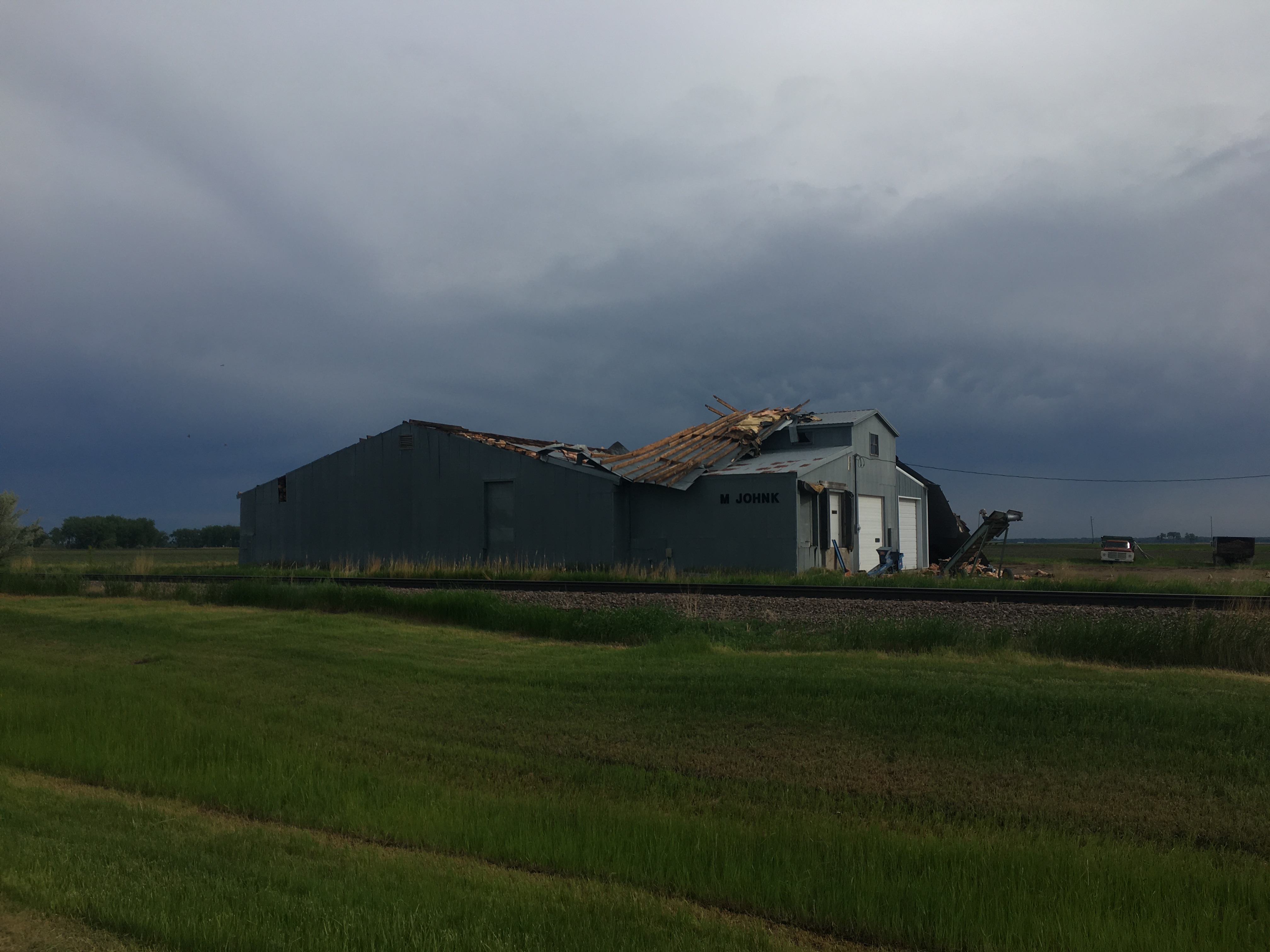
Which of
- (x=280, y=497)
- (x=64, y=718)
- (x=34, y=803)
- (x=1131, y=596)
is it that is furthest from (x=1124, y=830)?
(x=280, y=497)

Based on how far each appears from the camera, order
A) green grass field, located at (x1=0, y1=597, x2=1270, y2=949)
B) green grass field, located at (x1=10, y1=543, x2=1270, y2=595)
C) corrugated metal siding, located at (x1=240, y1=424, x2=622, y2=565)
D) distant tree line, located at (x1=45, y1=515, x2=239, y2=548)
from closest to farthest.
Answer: green grass field, located at (x1=0, y1=597, x2=1270, y2=949), green grass field, located at (x1=10, y1=543, x2=1270, y2=595), corrugated metal siding, located at (x1=240, y1=424, x2=622, y2=565), distant tree line, located at (x1=45, y1=515, x2=239, y2=548)

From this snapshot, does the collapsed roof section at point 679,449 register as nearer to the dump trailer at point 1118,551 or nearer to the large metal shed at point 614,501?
the large metal shed at point 614,501

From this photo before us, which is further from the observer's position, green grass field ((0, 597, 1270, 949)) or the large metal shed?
the large metal shed

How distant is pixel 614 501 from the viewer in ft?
106

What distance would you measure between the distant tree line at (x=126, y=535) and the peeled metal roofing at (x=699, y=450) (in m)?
56.5

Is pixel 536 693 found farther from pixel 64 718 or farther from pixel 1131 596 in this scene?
pixel 1131 596

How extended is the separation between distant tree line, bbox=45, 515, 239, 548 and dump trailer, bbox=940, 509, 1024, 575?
66.1 m

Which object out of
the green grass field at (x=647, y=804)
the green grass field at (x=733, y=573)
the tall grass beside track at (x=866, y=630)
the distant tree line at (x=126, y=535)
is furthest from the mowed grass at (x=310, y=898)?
the distant tree line at (x=126, y=535)

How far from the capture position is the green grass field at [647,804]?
4.64 meters

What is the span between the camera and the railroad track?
17.0 m

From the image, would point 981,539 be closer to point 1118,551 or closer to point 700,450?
point 700,450

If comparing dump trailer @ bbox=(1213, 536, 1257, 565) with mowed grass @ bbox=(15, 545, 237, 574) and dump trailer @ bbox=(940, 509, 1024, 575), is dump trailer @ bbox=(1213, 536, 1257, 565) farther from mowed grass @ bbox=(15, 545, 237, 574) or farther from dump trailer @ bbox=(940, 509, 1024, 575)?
mowed grass @ bbox=(15, 545, 237, 574)

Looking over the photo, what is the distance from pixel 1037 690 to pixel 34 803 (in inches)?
346

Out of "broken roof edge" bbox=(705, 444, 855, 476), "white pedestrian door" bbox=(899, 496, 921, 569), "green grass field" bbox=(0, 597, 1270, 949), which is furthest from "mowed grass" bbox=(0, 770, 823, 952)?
"white pedestrian door" bbox=(899, 496, 921, 569)
